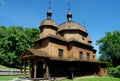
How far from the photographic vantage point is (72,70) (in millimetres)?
28750

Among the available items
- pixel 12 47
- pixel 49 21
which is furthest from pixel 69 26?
pixel 12 47

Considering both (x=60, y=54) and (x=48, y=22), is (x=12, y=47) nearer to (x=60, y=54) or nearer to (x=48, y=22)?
(x=48, y=22)

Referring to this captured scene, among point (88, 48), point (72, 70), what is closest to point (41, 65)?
point (72, 70)

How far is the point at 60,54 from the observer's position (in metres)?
30.8

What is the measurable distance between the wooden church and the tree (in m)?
18.2

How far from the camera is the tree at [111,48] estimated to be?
182 feet

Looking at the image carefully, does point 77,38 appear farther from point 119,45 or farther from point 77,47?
point 119,45

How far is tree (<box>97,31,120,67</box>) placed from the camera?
182 ft

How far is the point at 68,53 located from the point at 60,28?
5.89 m

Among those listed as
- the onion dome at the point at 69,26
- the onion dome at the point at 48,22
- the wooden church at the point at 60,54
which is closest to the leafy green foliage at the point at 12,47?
the wooden church at the point at 60,54

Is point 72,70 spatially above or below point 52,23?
below

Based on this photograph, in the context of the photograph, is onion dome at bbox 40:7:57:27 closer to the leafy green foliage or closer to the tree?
the leafy green foliage

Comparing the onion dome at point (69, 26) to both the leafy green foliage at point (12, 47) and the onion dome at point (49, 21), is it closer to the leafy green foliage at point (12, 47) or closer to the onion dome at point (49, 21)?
the onion dome at point (49, 21)

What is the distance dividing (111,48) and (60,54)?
29698mm
